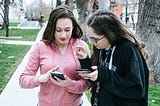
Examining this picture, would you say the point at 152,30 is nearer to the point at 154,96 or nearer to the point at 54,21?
the point at 154,96

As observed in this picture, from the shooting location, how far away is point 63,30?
110 inches

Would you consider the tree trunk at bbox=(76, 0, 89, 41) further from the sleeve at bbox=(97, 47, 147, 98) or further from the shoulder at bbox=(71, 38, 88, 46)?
the sleeve at bbox=(97, 47, 147, 98)

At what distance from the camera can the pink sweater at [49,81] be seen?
9.14 ft

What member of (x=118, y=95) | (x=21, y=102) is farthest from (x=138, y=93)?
(x=21, y=102)

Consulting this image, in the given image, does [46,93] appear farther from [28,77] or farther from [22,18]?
[22,18]

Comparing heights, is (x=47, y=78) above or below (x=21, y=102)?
above

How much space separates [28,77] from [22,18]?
2694 inches

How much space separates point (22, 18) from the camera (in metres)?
70.1

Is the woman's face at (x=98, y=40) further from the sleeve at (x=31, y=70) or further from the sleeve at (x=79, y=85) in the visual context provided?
the sleeve at (x=31, y=70)

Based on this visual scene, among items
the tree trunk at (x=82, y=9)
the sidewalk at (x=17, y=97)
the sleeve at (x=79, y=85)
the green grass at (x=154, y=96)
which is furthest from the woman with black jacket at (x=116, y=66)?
the tree trunk at (x=82, y=9)

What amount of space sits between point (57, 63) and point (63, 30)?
0.25 m

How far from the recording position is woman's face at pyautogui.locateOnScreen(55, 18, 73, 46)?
279 cm

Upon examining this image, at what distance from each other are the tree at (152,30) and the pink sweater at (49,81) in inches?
208

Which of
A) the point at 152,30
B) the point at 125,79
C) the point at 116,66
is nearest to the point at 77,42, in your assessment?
the point at 116,66
